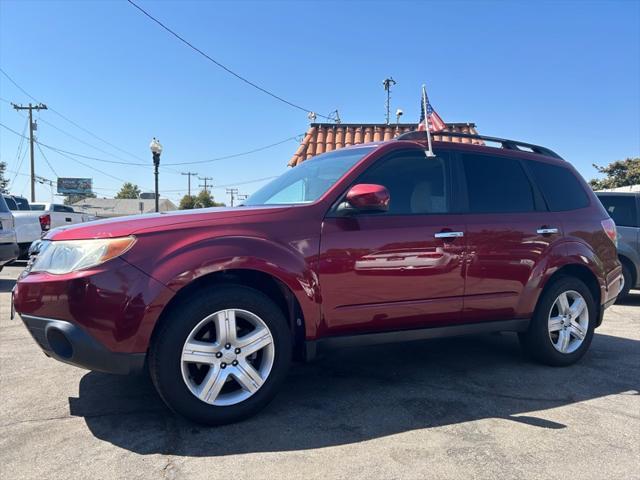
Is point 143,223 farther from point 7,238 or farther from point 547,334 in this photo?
point 7,238

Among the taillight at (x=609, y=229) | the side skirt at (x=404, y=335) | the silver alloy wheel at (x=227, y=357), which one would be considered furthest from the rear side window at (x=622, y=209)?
the silver alloy wheel at (x=227, y=357)

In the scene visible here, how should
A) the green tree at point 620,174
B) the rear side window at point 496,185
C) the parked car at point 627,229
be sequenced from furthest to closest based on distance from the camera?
the green tree at point 620,174, the parked car at point 627,229, the rear side window at point 496,185

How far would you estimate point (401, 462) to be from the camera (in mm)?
2527

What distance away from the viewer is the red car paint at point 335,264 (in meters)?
2.69

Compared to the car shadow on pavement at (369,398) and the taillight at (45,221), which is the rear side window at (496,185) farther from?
the taillight at (45,221)

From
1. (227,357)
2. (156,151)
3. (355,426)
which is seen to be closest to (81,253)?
(227,357)

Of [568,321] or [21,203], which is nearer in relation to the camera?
[568,321]

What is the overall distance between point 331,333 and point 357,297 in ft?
0.99

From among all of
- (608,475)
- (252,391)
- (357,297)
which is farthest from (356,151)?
(608,475)

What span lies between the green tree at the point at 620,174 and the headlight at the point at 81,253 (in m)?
39.2

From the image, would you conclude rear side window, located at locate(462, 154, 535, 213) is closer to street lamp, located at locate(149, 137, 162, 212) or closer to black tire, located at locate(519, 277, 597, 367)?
black tire, located at locate(519, 277, 597, 367)

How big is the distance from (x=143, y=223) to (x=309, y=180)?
145cm

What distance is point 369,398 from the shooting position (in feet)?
11.2

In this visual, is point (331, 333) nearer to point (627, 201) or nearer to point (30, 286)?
point (30, 286)
